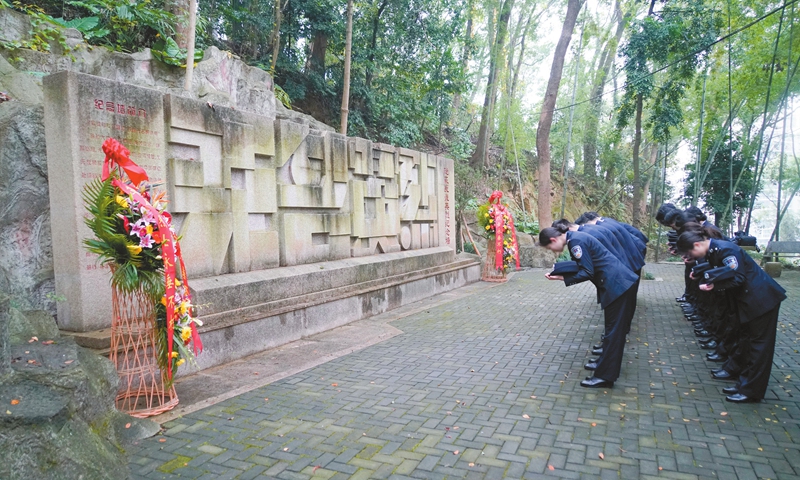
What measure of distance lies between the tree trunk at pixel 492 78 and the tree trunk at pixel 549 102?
107 inches

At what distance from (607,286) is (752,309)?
1.01 metres

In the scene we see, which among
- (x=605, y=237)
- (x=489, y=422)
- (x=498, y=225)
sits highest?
(x=498, y=225)

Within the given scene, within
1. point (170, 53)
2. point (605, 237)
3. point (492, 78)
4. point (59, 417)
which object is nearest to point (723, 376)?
point (605, 237)

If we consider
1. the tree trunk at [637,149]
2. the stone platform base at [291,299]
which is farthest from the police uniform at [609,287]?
the tree trunk at [637,149]

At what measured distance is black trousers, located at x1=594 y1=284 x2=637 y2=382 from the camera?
4012mm

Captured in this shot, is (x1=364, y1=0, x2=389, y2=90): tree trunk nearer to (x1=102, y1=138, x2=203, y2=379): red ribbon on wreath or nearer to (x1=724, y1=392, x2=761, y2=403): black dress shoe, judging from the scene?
(x1=102, y1=138, x2=203, y2=379): red ribbon on wreath

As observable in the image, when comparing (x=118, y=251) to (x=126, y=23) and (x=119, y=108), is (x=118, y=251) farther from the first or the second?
(x=126, y=23)

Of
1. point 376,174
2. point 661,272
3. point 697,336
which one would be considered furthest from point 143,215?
point 661,272

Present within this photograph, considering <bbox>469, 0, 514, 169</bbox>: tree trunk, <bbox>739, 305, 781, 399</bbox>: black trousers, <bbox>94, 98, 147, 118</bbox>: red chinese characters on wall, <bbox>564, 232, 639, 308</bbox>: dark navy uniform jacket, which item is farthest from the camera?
<bbox>469, 0, 514, 169</bbox>: tree trunk

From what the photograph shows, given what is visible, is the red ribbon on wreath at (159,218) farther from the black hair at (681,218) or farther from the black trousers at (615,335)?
the black hair at (681,218)

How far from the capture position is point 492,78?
16.5 metres

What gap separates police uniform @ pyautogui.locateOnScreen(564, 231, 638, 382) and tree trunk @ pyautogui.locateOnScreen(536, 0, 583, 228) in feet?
31.4

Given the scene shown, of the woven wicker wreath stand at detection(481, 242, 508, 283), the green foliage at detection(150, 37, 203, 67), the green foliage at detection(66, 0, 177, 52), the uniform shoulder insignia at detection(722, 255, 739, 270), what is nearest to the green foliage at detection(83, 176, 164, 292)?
the uniform shoulder insignia at detection(722, 255, 739, 270)

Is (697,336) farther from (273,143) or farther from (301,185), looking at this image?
(273,143)
